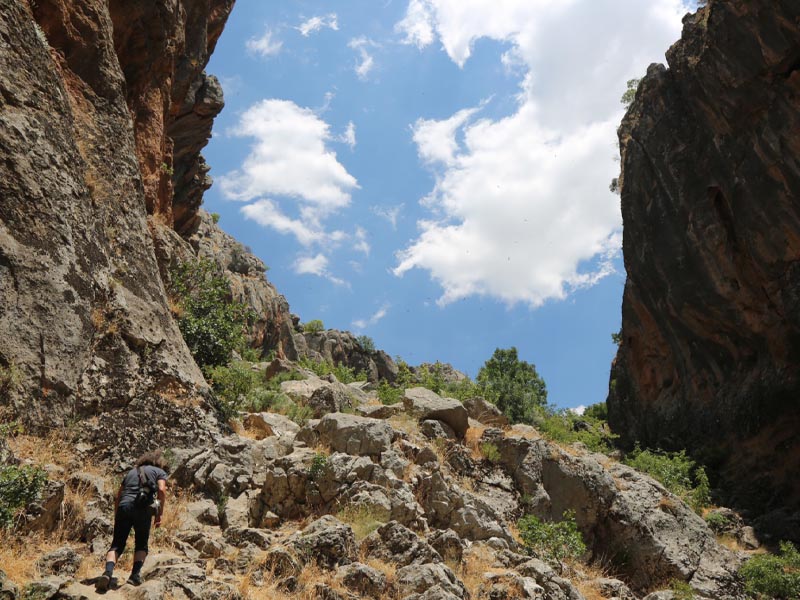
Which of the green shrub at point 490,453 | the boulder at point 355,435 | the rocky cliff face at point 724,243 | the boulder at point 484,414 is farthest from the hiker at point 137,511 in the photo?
the rocky cliff face at point 724,243

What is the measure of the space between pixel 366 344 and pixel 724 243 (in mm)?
42520

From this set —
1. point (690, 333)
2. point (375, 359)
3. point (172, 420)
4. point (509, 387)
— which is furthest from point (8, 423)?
point (375, 359)

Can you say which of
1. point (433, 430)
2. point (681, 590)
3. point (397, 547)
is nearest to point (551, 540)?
point (681, 590)

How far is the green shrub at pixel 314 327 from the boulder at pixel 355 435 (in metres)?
50.7

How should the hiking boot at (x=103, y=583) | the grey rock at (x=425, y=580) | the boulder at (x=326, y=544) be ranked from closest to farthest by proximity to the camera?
the hiking boot at (x=103, y=583), the grey rock at (x=425, y=580), the boulder at (x=326, y=544)

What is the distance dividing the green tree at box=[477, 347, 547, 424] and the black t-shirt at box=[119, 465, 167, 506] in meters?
21.6

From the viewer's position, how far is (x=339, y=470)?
10.1 meters

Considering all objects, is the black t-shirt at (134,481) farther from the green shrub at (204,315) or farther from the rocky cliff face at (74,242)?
the green shrub at (204,315)

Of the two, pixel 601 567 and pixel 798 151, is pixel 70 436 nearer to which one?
pixel 601 567

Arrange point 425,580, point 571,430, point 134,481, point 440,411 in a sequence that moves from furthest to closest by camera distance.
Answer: point 571,430 < point 440,411 < point 425,580 < point 134,481

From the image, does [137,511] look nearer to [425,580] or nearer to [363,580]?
[363,580]

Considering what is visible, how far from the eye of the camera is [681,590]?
441 inches

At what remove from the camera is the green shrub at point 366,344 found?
63.5 meters

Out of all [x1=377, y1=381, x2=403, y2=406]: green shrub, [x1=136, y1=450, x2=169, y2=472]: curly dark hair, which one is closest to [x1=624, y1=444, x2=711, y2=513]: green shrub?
[x1=377, y1=381, x2=403, y2=406]: green shrub
